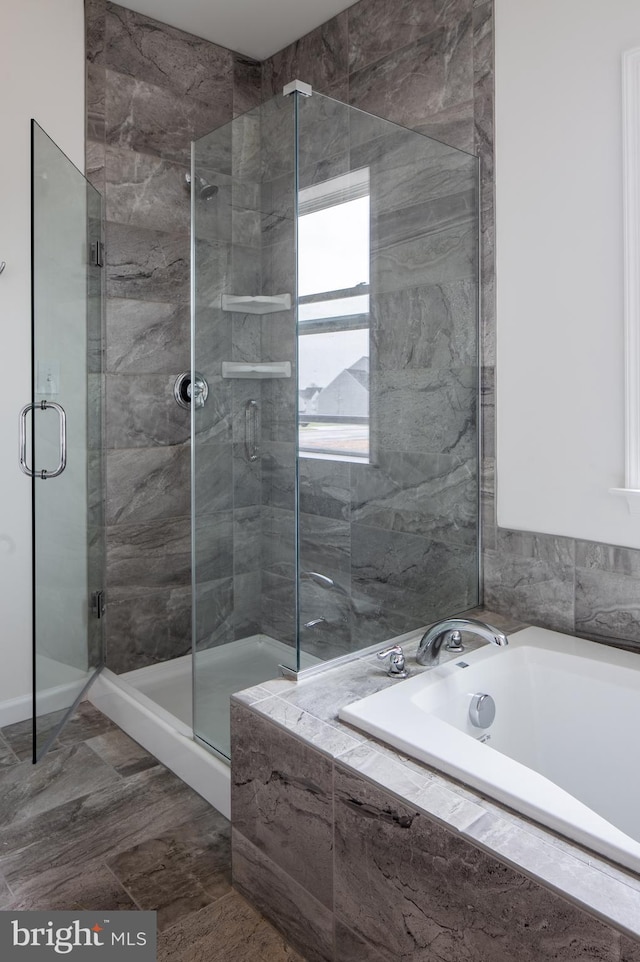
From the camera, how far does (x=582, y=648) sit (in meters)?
1.97

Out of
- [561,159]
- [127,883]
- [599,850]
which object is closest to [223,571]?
[127,883]

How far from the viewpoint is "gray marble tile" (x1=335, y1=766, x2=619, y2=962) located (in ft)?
3.39

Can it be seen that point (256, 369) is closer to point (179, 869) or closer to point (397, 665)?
point (397, 665)

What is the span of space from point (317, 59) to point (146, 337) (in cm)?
136

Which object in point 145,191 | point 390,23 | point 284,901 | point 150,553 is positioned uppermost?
point 390,23

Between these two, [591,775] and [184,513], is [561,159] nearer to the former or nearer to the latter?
[591,775]

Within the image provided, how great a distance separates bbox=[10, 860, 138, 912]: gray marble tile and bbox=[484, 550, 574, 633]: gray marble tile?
1395 millimetres

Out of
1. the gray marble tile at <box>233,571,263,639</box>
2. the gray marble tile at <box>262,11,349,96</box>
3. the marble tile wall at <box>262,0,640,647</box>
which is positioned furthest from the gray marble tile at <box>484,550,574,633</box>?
the gray marble tile at <box>262,11,349,96</box>

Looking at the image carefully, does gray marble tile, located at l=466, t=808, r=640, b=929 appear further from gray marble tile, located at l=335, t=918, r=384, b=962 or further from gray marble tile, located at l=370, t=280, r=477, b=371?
gray marble tile, located at l=370, t=280, r=477, b=371

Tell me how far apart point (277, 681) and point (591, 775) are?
0.85m

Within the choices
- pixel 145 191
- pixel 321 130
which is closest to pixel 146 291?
pixel 145 191

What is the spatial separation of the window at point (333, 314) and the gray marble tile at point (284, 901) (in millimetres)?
1018

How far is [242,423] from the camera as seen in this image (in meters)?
2.12

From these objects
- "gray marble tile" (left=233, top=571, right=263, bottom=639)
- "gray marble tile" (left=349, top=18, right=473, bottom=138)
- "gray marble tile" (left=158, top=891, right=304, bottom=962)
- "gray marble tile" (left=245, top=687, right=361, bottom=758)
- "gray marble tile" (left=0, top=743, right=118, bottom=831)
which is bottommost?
"gray marble tile" (left=158, top=891, right=304, bottom=962)
